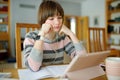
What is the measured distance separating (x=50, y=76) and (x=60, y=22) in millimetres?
361

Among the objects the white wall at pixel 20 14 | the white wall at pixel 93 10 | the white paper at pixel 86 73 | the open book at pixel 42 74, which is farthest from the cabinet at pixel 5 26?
the white paper at pixel 86 73

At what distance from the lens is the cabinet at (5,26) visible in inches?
188

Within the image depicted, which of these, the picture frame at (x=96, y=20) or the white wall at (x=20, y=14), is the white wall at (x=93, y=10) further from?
the white wall at (x=20, y=14)

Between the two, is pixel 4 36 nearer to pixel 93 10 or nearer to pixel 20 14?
pixel 20 14

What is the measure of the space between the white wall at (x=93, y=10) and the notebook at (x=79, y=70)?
4.74 m

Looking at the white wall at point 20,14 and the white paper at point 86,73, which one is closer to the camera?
the white paper at point 86,73

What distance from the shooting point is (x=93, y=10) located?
5855 mm

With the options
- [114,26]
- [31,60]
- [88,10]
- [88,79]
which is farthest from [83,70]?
[88,10]

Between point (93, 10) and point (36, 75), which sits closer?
point (36, 75)

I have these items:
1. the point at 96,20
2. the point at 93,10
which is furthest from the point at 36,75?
the point at 93,10

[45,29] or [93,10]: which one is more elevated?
[93,10]

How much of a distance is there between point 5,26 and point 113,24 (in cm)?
333

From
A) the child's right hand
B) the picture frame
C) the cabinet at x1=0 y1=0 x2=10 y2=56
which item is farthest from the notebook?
the picture frame

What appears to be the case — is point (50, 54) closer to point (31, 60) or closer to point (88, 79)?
point (31, 60)
